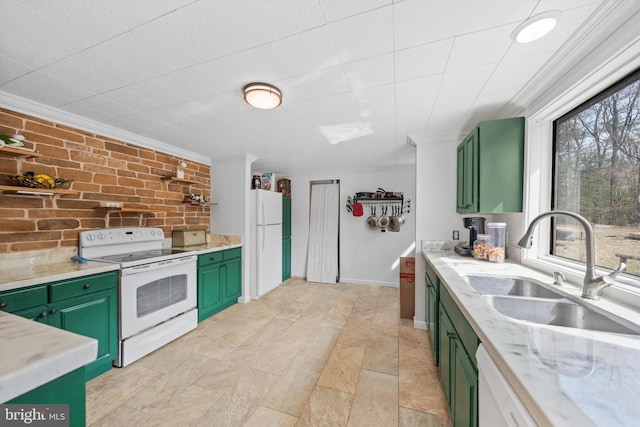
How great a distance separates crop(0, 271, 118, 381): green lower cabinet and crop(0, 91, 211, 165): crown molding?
1426 mm

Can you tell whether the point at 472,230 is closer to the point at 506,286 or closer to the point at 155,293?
the point at 506,286

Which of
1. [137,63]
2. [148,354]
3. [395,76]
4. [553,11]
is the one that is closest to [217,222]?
[148,354]

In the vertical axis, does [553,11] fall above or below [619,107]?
above

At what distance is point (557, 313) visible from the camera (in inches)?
46.8

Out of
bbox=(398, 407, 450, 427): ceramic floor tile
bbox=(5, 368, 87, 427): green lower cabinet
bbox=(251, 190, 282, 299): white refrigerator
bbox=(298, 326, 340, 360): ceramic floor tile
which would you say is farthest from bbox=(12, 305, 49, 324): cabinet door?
bbox=(398, 407, 450, 427): ceramic floor tile

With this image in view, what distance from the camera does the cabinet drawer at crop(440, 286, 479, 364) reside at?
991 mm

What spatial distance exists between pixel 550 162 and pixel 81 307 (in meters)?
3.69

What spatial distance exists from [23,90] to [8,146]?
0.42 meters

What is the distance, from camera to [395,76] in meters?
1.54

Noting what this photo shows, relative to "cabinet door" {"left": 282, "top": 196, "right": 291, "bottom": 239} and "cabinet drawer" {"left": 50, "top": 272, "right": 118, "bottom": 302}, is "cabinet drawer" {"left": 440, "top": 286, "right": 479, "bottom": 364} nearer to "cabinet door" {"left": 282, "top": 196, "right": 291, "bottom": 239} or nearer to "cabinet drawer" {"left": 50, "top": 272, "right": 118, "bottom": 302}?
"cabinet drawer" {"left": 50, "top": 272, "right": 118, "bottom": 302}

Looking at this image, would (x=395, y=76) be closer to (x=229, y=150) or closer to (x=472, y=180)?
(x=472, y=180)

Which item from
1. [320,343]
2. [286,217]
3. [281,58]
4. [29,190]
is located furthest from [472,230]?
[29,190]

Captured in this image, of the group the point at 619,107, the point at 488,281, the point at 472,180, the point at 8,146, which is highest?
the point at 619,107

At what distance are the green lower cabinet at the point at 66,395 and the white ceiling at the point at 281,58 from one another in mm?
1380
